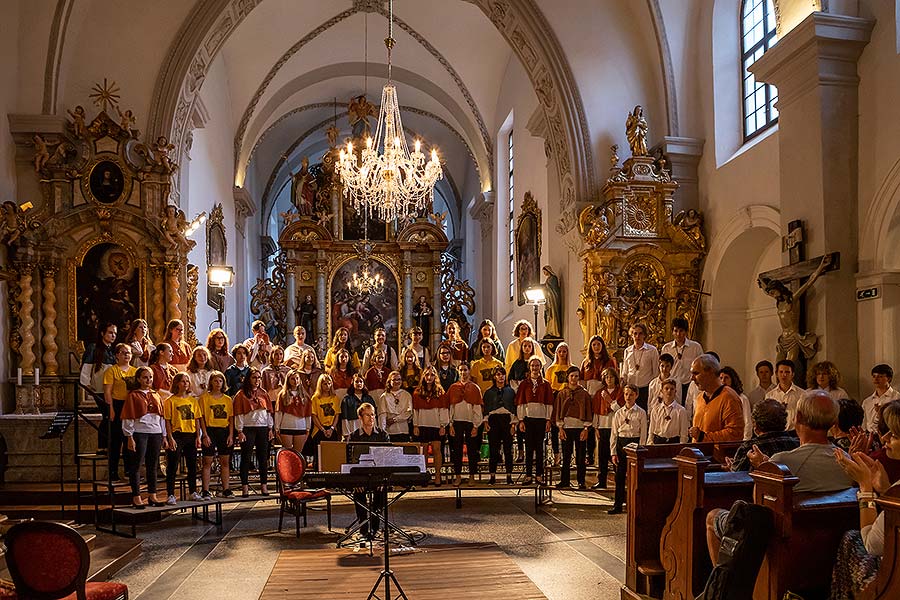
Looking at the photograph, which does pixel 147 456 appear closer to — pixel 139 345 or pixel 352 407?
pixel 139 345

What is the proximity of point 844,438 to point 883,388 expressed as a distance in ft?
4.22

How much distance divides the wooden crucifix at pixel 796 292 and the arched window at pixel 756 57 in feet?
9.65

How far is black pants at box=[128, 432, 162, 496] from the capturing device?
29.9ft

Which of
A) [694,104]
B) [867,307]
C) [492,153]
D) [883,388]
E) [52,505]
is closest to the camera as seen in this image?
[883,388]

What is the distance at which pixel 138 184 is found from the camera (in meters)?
13.1

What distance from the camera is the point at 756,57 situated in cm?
1237

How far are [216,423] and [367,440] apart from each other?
1.82 m

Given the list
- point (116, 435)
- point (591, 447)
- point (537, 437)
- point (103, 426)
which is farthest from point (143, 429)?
point (591, 447)

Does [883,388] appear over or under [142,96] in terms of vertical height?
under

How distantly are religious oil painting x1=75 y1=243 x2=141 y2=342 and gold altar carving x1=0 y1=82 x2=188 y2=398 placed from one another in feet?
0.05

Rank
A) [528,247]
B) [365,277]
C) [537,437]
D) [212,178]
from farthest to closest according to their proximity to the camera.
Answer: [365,277], [212,178], [528,247], [537,437]

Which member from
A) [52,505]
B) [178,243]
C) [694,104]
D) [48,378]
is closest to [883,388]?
[694,104]

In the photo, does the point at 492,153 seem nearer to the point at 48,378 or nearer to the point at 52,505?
the point at 48,378

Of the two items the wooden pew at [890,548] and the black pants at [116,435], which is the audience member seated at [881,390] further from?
the black pants at [116,435]
